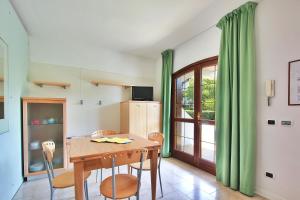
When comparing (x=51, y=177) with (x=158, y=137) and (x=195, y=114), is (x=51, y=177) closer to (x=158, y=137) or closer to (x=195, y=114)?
(x=158, y=137)

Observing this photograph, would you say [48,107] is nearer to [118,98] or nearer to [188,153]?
[118,98]

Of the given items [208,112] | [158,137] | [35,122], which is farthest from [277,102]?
[35,122]

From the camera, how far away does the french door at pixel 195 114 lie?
3274mm

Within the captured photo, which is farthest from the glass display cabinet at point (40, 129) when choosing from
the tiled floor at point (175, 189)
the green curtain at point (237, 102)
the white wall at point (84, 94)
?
the green curtain at point (237, 102)

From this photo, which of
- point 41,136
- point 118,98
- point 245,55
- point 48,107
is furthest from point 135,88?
point 245,55

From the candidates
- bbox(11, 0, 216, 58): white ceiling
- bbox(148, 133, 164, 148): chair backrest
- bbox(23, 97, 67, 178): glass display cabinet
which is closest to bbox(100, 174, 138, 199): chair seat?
bbox(148, 133, 164, 148): chair backrest

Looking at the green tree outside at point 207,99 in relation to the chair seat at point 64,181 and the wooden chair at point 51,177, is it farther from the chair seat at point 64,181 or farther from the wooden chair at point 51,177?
the wooden chair at point 51,177

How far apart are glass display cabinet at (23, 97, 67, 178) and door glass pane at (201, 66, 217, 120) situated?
110 inches

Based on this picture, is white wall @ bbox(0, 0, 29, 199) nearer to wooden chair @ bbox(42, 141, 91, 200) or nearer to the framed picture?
wooden chair @ bbox(42, 141, 91, 200)

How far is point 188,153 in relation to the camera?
3811 millimetres

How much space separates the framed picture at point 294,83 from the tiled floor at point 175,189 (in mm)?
1415

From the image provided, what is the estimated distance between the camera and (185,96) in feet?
13.0

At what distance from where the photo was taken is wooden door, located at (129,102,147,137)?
3.92 metres

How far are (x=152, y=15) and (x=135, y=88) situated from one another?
78.8 inches
